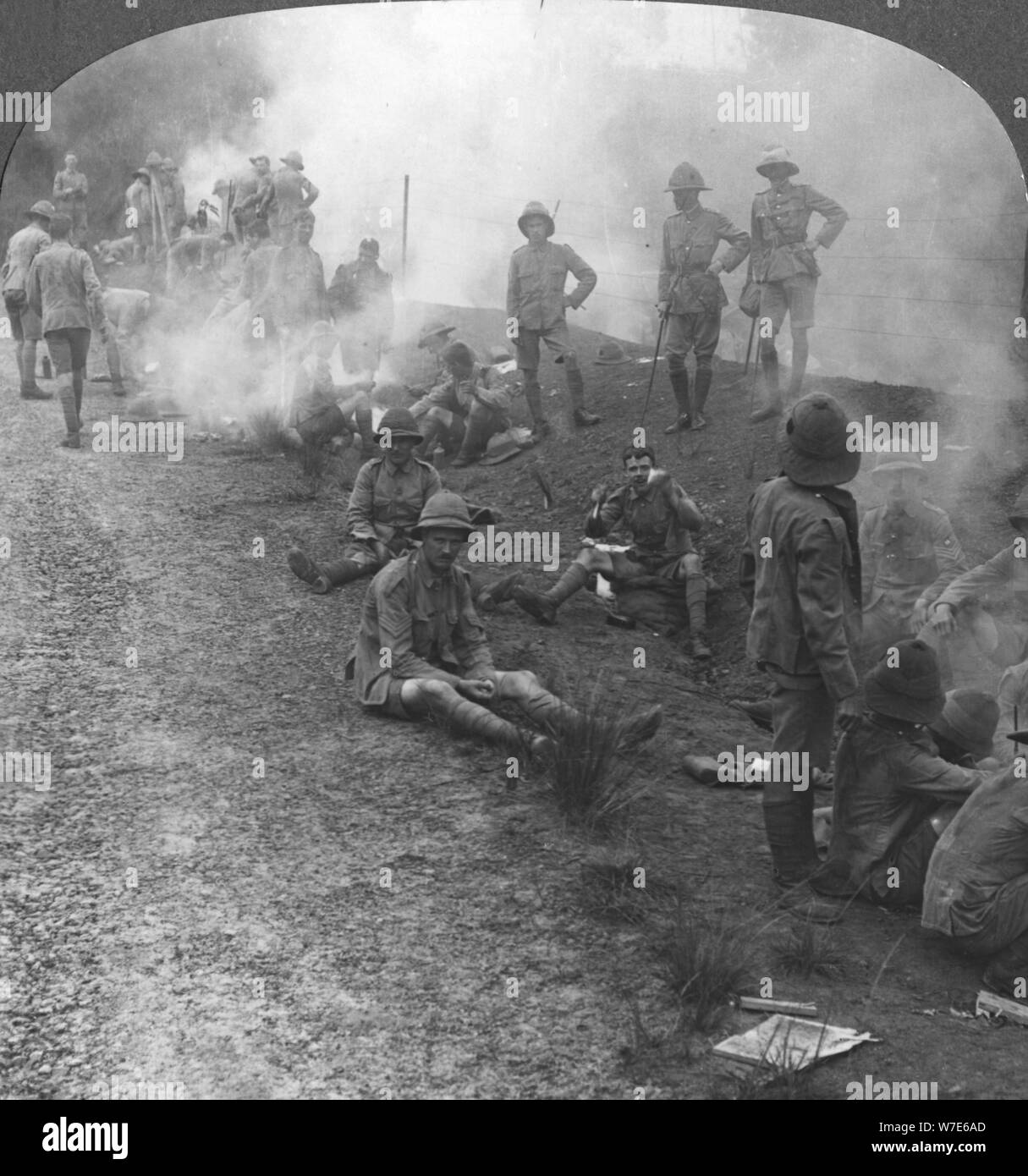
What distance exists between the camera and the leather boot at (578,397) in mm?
10141

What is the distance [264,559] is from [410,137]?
121 inches

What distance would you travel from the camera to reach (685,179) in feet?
28.6

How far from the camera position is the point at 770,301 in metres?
9.57

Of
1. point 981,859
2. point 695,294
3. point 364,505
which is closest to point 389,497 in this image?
point 364,505

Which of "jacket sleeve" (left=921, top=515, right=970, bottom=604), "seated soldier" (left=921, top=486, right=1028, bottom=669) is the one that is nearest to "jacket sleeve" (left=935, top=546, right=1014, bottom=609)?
Result: "seated soldier" (left=921, top=486, right=1028, bottom=669)

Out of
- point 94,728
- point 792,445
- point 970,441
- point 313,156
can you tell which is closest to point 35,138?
point 313,156

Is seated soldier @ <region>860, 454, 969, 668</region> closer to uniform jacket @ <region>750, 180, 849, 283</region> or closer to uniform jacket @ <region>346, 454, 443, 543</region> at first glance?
uniform jacket @ <region>750, 180, 849, 283</region>

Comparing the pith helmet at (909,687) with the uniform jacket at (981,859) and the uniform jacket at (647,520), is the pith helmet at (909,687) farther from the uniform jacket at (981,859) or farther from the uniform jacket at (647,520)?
the uniform jacket at (647,520)

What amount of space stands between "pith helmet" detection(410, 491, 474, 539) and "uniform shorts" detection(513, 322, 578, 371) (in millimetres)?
3179

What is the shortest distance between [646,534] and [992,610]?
8.77ft

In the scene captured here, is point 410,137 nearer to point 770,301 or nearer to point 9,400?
point 770,301

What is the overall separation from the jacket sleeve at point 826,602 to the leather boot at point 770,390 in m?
4.44

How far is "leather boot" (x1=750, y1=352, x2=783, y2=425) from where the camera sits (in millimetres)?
9531

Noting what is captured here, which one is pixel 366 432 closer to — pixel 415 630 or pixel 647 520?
pixel 647 520
